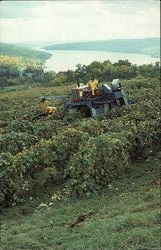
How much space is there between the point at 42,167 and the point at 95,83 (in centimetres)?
1138

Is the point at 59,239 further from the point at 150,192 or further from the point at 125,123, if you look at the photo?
the point at 125,123

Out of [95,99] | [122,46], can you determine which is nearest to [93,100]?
[95,99]

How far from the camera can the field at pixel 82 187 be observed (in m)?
10.4

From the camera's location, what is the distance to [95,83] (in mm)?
26094

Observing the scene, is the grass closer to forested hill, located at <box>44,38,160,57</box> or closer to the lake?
the lake

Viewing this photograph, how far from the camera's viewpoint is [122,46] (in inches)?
6742

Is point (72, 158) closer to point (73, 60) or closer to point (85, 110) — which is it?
point (85, 110)

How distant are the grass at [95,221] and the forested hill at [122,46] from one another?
134507 mm

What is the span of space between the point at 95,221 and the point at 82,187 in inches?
99.2

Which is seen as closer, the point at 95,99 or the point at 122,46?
the point at 95,99

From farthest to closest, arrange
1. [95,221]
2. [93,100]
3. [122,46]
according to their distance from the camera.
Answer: [122,46] → [93,100] → [95,221]

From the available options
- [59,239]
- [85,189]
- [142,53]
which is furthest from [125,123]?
[142,53]

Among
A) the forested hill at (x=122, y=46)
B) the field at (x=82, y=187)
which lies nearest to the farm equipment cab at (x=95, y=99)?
the field at (x=82, y=187)

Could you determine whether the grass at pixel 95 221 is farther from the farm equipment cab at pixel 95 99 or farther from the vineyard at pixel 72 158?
the farm equipment cab at pixel 95 99
